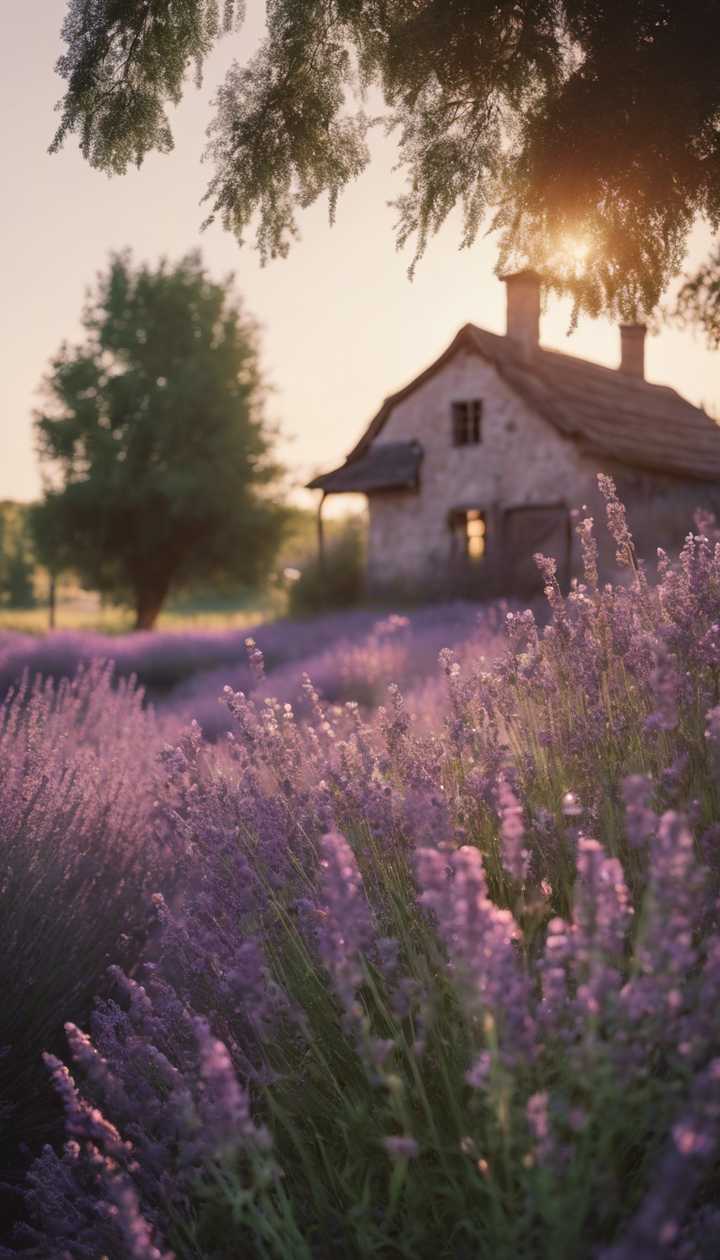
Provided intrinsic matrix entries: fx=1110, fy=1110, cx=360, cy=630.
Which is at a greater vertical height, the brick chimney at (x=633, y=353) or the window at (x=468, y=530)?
the brick chimney at (x=633, y=353)

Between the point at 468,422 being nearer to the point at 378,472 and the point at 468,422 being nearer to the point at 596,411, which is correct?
the point at 378,472

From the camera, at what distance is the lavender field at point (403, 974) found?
1598 mm

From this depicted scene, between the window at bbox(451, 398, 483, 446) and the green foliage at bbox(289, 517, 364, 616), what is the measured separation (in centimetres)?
367

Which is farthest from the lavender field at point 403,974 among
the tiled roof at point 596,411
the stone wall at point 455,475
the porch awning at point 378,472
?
the porch awning at point 378,472

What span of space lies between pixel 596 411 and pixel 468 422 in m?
2.50

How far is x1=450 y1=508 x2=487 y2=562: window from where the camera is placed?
21.6m

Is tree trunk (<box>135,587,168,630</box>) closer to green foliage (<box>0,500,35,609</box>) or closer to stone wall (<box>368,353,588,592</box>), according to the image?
stone wall (<box>368,353,588,592</box>)

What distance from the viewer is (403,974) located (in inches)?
103

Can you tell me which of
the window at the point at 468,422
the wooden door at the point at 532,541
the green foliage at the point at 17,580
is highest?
the window at the point at 468,422

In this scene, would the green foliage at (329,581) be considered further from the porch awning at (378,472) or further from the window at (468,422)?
the window at (468,422)

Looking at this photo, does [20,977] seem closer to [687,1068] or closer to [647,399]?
[687,1068]

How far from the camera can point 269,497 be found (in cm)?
2978

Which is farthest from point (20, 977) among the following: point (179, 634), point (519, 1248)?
point (179, 634)

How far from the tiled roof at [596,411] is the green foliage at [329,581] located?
1674 mm
